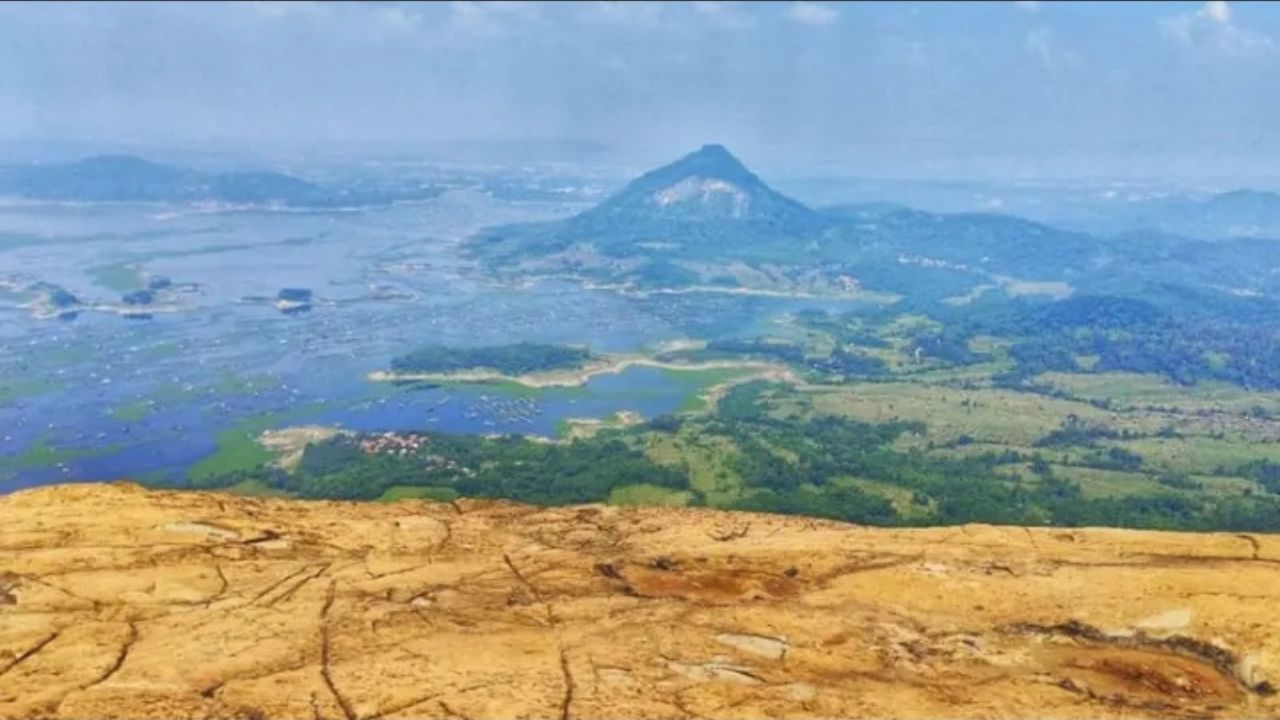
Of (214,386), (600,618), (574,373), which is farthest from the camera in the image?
(574,373)

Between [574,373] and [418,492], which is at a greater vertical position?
[574,373]

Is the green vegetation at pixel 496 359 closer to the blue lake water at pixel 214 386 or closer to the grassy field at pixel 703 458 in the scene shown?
the blue lake water at pixel 214 386

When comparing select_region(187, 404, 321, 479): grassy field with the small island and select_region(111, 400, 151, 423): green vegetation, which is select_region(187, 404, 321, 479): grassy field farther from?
the small island

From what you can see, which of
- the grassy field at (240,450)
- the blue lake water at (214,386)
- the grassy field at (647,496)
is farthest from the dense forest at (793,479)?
the blue lake water at (214,386)

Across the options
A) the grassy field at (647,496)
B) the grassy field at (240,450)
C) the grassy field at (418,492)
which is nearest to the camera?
the grassy field at (418,492)

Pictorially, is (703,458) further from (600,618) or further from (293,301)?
(293,301)

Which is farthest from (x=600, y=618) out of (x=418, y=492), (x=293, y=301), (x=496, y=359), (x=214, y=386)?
(x=293, y=301)

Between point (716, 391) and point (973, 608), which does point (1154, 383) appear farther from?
point (973, 608)
